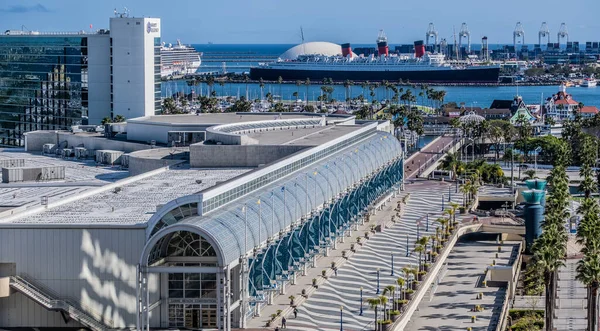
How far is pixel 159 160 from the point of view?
70.3 metres

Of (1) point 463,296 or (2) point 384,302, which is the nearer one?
(2) point 384,302

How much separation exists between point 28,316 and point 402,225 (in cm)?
3607

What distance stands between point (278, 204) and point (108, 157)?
91.7 feet

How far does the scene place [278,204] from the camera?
181ft

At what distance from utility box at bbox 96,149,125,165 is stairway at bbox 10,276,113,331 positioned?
111ft

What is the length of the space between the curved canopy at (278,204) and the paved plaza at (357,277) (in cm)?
321

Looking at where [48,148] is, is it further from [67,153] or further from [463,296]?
Result: [463,296]

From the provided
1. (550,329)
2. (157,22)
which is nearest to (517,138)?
(157,22)

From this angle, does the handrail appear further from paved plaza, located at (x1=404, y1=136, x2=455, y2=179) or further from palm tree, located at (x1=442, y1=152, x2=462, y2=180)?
paved plaza, located at (x1=404, y1=136, x2=455, y2=179)

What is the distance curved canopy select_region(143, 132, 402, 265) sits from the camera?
1847 inches

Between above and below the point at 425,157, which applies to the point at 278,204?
above

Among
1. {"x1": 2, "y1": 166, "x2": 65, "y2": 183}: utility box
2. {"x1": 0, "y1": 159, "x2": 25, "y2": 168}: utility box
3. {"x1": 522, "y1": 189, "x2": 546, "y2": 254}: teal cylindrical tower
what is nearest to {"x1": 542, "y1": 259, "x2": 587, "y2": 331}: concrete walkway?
{"x1": 522, "y1": 189, "x2": 546, "y2": 254}: teal cylindrical tower

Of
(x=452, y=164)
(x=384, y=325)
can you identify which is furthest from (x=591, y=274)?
(x=452, y=164)

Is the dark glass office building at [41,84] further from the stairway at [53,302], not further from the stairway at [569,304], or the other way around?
the stairway at [53,302]
